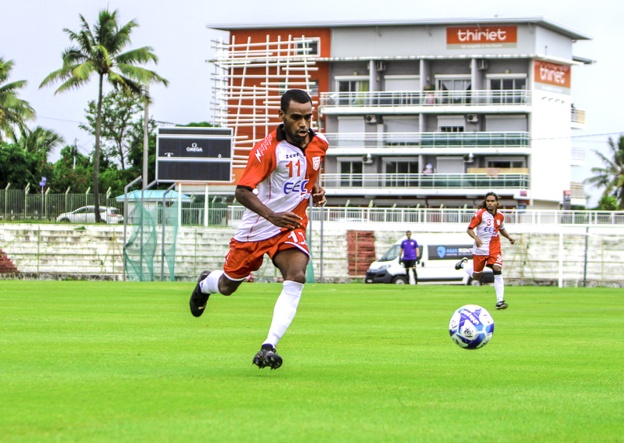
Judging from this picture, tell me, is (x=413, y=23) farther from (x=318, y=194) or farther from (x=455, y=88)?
(x=318, y=194)

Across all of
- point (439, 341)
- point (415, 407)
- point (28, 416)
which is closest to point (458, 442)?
point (415, 407)

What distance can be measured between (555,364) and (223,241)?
37.3 meters

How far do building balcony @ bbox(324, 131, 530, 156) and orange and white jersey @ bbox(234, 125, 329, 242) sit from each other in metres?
70.4

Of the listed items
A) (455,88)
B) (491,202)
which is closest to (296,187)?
(491,202)

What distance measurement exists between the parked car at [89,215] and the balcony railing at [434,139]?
2878 centimetres

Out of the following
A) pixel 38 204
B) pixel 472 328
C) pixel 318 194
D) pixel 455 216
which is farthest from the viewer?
pixel 455 216

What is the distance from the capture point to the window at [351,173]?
82.6m

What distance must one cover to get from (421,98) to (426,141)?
3.17 meters

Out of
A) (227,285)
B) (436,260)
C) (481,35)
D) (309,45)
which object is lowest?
(436,260)

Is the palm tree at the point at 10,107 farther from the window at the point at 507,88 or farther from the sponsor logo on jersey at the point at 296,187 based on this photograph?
the sponsor logo on jersey at the point at 296,187

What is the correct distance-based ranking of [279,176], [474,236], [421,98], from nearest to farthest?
[279,176] < [474,236] < [421,98]

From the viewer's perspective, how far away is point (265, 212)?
9117 mm

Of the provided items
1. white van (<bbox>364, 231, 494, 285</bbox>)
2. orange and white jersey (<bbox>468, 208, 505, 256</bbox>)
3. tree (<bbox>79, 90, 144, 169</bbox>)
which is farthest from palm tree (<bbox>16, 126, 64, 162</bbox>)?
orange and white jersey (<bbox>468, 208, 505, 256</bbox>)

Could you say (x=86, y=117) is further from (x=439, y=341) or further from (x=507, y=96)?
(x=439, y=341)
